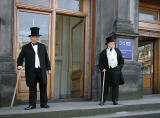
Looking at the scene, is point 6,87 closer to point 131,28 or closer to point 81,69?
point 81,69

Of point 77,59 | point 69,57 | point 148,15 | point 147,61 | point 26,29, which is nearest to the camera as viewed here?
point 26,29

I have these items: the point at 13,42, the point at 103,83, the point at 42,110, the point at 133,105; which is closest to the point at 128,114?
the point at 133,105

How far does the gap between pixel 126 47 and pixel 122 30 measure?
1.97ft

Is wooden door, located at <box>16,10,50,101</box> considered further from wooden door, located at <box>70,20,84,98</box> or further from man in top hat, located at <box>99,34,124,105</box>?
man in top hat, located at <box>99,34,124,105</box>

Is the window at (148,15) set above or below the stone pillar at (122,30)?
above

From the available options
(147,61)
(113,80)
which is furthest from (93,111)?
(147,61)

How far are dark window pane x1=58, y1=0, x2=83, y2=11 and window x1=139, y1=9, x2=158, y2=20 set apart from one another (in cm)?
294

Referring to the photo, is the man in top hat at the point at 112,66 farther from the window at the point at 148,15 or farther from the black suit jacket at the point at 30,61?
the window at the point at 148,15

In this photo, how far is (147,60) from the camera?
37.3 feet

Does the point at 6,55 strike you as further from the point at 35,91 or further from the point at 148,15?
the point at 148,15

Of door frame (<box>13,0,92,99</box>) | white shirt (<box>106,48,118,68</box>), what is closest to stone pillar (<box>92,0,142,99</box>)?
door frame (<box>13,0,92,99</box>)

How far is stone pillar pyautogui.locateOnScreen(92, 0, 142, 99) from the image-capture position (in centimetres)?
848

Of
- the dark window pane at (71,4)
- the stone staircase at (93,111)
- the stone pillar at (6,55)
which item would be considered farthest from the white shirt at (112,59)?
the stone pillar at (6,55)

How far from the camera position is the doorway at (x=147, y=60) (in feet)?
36.7
